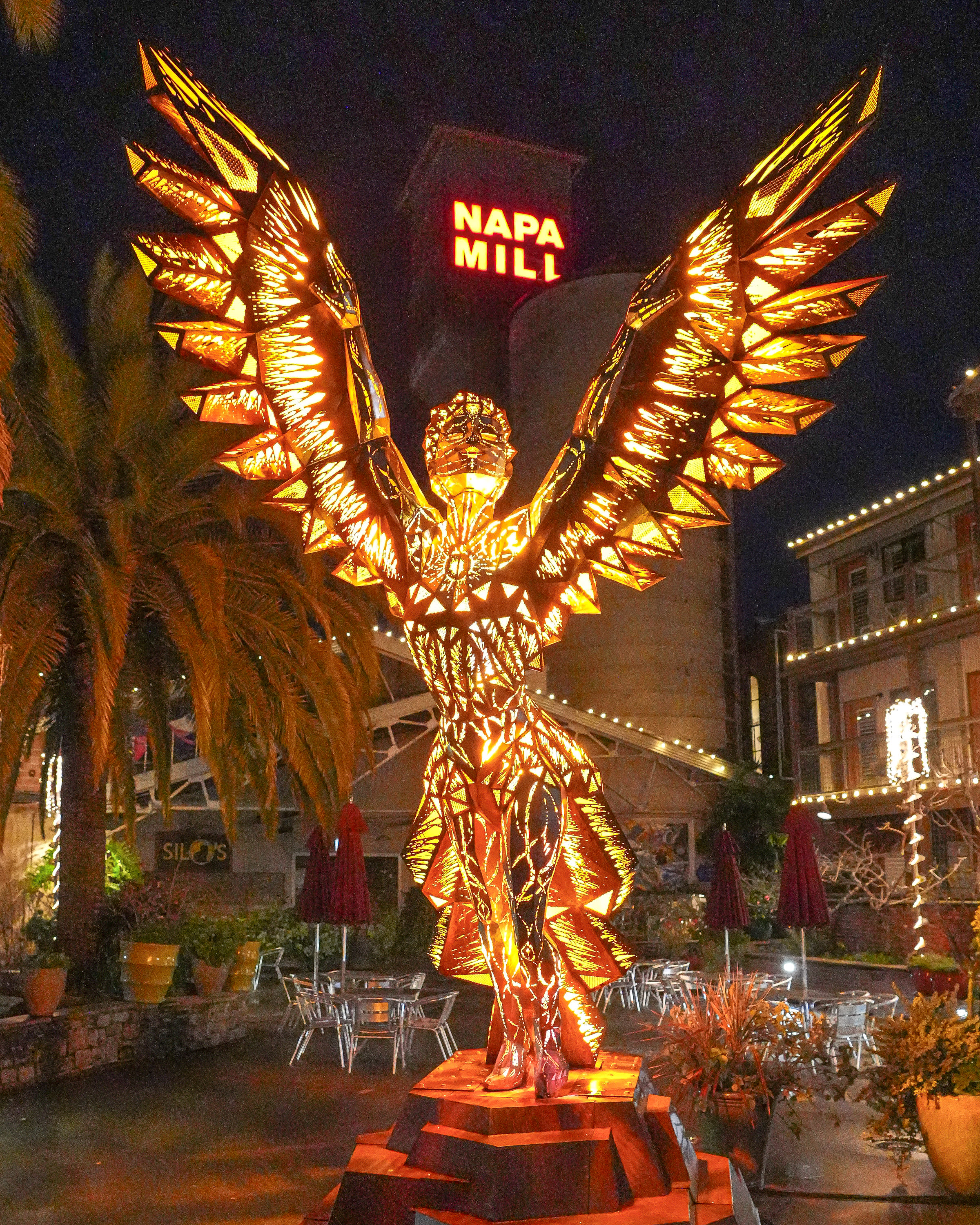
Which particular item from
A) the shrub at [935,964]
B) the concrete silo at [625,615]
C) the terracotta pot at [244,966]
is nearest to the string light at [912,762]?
the shrub at [935,964]

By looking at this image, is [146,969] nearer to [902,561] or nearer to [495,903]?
[495,903]

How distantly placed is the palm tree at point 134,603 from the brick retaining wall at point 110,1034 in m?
0.80

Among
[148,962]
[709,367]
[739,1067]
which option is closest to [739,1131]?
[739,1067]

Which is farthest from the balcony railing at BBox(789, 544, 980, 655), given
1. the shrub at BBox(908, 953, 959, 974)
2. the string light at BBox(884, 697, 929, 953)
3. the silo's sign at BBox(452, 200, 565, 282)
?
the silo's sign at BBox(452, 200, 565, 282)

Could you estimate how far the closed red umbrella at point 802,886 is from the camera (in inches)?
534

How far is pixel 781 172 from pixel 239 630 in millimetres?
8978

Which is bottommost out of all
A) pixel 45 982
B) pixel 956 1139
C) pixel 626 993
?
pixel 626 993

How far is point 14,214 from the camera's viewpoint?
724 cm

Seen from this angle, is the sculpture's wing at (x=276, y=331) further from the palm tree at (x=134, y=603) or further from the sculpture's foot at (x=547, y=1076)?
the palm tree at (x=134, y=603)

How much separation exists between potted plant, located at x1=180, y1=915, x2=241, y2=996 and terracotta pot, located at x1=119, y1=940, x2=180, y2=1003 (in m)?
0.75

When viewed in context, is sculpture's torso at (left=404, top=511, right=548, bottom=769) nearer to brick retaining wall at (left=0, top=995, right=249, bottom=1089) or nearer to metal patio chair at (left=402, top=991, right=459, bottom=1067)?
metal patio chair at (left=402, top=991, right=459, bottom=1067)

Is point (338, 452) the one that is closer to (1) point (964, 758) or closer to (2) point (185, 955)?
(2) point (185, 955)

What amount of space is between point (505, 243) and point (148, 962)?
116 ft

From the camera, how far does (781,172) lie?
4273 millimetres
